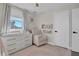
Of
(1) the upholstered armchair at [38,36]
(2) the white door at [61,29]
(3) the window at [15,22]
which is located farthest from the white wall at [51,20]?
(3) the window at [15,22]

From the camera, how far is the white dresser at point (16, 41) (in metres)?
1.21

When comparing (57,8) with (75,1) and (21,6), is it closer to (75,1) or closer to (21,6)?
(75,1)

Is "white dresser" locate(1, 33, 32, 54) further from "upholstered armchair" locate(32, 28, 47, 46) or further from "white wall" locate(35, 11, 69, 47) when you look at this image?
"white wall" locate(35, 11, 69, 47)

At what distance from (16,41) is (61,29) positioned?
954mm

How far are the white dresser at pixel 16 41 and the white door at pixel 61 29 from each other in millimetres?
571

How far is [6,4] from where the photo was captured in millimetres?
1133

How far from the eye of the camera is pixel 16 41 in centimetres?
138

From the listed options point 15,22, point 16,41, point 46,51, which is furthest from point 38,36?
point 15,22

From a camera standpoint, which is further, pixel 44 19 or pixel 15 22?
pixel 44 19

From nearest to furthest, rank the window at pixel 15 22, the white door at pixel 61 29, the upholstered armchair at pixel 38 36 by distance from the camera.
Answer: the window at pixel 15 22, the white door at pixel 61 29, the upholstered armchair at pixel 38 36

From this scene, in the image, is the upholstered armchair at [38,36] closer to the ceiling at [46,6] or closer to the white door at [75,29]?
the ceiling at [46,6]

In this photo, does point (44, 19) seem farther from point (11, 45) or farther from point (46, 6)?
point (11, 45)

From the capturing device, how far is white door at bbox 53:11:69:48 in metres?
1.30

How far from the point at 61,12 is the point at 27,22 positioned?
0.70 m
